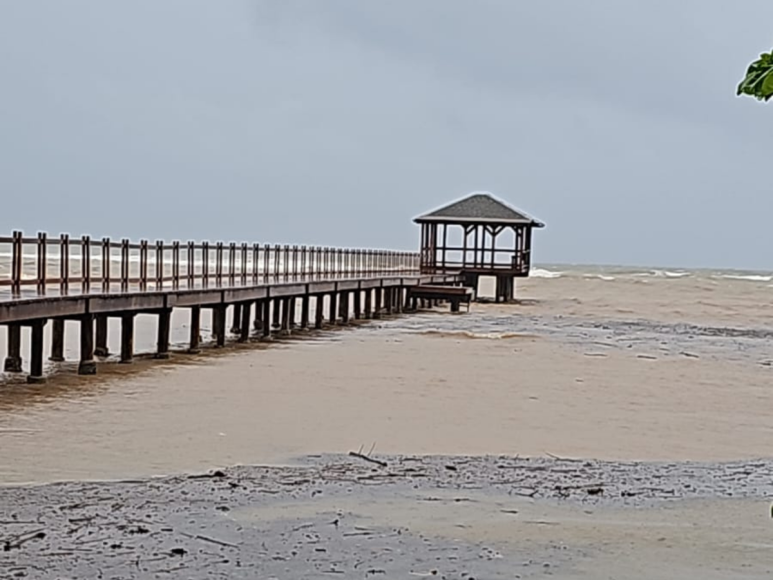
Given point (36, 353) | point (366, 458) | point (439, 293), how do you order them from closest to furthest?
1. point (366, 458)
2. point (36, 353)
3. point (439, 293)

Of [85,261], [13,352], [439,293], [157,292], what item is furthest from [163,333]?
[439,293]

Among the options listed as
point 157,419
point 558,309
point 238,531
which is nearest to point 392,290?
point 558,309

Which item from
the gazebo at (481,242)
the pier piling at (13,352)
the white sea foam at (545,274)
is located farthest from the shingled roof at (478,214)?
the white sea foam at (545,274)

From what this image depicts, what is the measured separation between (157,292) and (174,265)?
9.24 feet

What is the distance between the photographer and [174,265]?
67.5 ft

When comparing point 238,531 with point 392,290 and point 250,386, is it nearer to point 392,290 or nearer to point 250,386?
point 250,386

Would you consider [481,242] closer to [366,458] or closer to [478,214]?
[478,214]

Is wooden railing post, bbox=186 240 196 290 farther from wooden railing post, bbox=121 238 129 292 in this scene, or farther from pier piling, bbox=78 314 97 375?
pier piling, bbox=78 314 97 375

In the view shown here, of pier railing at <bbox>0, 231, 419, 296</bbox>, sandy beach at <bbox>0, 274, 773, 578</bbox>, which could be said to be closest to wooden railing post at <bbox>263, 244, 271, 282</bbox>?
pier railing at <bbox>0, 231, 419, 296</bbox>

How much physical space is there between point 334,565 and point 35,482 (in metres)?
3.16

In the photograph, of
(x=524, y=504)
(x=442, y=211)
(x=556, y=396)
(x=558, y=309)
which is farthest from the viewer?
(x=442, y=211)

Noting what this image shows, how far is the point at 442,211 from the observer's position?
42.8 meters

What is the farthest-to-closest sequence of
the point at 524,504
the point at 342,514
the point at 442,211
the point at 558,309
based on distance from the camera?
the point at 442,211
the point at 558,309
the point at 524,504
the point at 342,514

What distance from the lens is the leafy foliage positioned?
2879 millimetres
